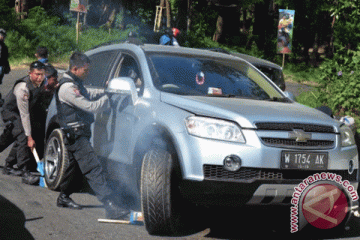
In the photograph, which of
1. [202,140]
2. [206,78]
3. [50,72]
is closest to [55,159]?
[50,72]

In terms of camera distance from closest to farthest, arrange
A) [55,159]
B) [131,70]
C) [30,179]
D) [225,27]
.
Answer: [131,70] < [55,159] < [30,179] < [225,27]

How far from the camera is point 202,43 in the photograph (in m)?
33.2

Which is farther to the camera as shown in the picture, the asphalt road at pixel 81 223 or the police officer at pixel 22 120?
the police officer at pixel 22 120

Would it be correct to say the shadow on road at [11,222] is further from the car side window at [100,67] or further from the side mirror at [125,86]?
the car side window at [100,67]

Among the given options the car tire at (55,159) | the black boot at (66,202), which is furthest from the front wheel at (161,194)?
the car tire at (55,159)

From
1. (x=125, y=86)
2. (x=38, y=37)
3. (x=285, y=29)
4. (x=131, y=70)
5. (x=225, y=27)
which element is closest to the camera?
(x=125, y=86)

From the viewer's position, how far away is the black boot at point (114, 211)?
6.64 meters

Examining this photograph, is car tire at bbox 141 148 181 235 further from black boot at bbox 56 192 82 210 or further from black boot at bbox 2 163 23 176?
black boot at bbox 2 163 23 176

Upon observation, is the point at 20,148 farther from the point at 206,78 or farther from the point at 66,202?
the point at 206,78

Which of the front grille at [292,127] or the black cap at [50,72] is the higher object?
the front grille at [292,127]

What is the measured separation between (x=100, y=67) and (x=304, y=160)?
299 cm

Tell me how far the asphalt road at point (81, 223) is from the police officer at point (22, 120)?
1.65 feet

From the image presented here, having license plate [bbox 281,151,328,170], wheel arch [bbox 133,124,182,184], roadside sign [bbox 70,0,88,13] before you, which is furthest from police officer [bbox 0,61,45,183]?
roadside sign [bbox 70,0,88,13]

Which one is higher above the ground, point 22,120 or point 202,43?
point 22,120
